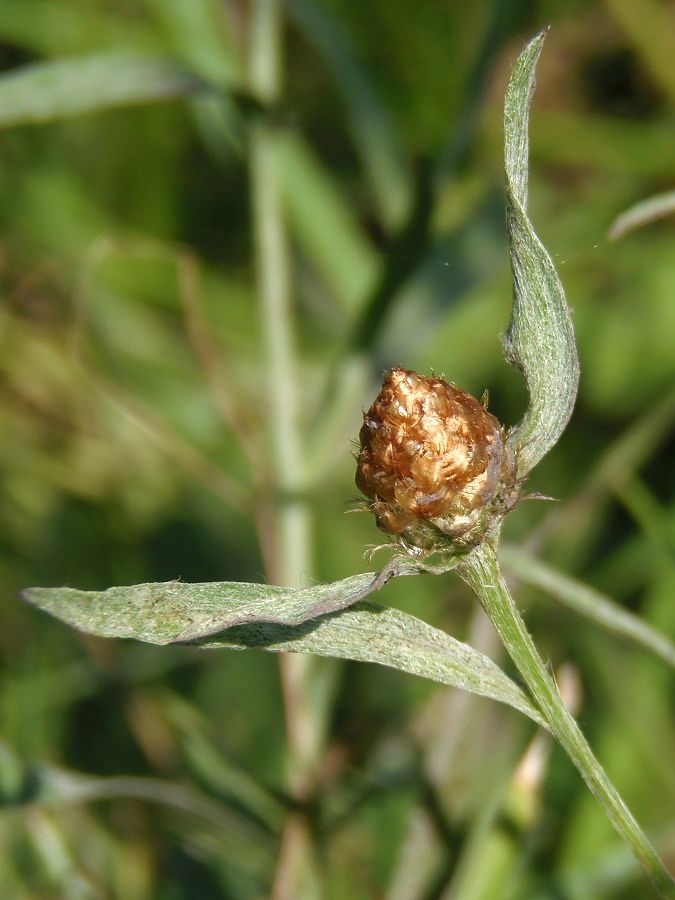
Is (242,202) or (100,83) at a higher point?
(242,202)

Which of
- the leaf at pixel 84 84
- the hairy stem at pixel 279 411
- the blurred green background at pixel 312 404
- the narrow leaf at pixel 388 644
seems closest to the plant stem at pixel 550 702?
the narrow leaf at pixel 388 644

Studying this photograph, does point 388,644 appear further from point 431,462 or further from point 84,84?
point 84,84

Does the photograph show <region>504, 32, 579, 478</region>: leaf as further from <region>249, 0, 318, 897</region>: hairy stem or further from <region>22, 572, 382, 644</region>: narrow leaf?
<region>249, 0, 318, 897</region>: hairy stem

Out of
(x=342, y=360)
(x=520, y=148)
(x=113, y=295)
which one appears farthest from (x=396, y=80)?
(x=520, y=148)

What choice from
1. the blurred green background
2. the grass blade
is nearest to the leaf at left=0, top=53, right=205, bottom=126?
the blurred green background

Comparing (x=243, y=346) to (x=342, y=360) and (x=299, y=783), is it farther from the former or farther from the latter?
(x=299, y=783)

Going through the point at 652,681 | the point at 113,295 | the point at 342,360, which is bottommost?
the point at 652,681

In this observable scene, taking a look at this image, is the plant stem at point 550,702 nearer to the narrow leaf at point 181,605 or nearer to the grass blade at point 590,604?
the narrow leaf at point 181,605
